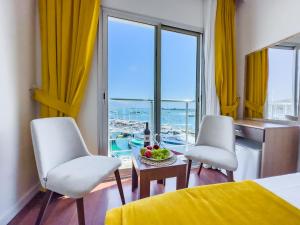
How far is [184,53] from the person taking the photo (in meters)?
2.59

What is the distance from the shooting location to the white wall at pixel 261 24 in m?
1.77

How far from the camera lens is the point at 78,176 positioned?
1120 mm

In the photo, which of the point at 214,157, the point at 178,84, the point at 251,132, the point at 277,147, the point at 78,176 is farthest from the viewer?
the point at 178,84

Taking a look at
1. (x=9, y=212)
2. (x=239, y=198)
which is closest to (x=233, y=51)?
(x=239, y=198)

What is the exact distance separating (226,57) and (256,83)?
525mm

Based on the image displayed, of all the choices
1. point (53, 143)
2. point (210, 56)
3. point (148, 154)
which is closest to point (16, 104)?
point (53, 143)

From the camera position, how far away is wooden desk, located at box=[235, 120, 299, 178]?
5.48 ft

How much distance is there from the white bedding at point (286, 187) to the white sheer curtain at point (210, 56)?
1.49 m

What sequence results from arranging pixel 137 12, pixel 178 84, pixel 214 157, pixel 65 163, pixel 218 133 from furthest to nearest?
pixel 178 84 < pixel 137 12 < pixel 218 133 < pixel 214 157 < pixel 65 163

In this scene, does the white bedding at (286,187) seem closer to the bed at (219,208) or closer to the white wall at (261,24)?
the bed at (219,208)

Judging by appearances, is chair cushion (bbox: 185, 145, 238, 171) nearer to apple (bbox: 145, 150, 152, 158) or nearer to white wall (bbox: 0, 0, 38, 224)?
apple (bbox: 145, 150, 152, 158)

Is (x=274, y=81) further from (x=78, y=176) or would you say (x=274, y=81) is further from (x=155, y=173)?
(x=78, y=176)

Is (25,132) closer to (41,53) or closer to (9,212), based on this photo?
(9,212)

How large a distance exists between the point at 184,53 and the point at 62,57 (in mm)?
1706
